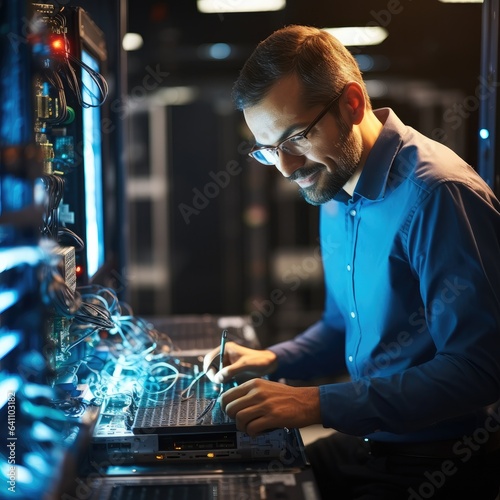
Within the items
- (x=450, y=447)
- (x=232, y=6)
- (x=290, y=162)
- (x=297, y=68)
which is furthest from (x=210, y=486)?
(x=232, y=6)

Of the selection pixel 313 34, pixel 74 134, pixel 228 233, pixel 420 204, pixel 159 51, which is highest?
pixel 159 51

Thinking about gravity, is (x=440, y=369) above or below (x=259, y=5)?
below

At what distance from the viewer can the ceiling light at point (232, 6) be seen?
2510 mm

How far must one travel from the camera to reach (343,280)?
1724 mm

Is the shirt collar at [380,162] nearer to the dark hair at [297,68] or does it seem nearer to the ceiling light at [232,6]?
the dark hair at [297,68]

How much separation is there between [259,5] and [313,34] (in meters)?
1.11

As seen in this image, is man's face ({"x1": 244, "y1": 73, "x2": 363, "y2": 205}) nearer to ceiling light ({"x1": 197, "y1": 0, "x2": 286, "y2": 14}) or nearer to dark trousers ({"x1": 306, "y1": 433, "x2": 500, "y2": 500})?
dark trousers ({"x1": 306, "y1": 433, "x2": 500, "y2": 500})

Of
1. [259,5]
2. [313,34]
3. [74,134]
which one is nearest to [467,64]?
[259,5]

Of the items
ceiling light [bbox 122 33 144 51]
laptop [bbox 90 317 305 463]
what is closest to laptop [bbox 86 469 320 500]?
laptop [bbox 90 317 305 463]

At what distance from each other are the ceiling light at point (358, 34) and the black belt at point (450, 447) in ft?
4.32

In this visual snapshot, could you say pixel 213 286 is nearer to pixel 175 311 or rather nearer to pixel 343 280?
pixel 175 311

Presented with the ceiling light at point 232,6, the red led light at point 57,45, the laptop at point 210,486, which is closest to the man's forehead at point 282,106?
the red led light at point 57,45

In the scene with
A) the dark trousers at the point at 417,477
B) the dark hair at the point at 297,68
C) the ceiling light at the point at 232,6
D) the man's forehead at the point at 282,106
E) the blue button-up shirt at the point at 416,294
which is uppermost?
the ceiling light at the point at 232,6

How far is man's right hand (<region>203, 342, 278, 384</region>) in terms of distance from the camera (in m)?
1.53
